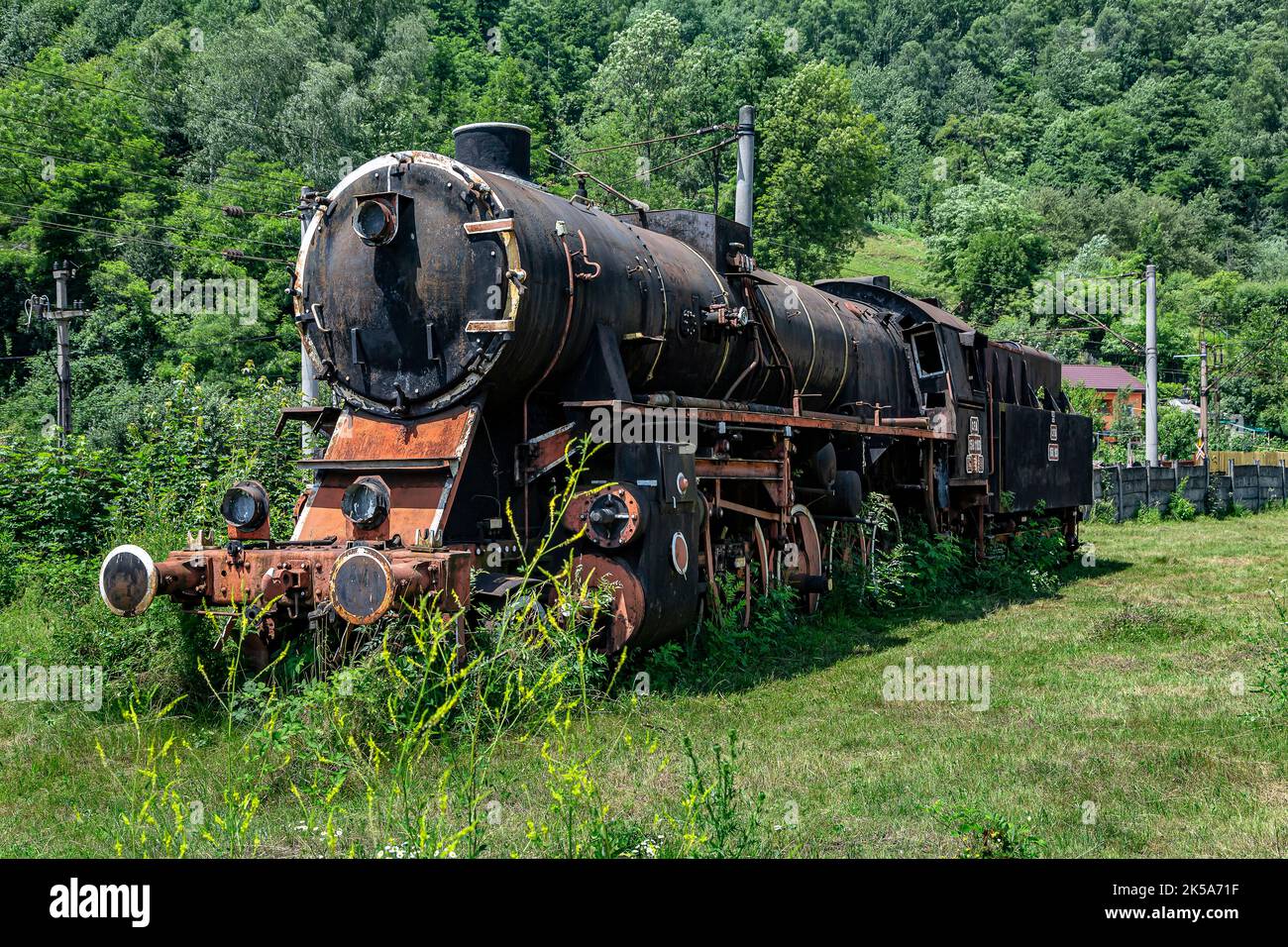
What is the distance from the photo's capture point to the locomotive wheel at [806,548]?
11867 mm

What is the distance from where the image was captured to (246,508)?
7996 millimetres

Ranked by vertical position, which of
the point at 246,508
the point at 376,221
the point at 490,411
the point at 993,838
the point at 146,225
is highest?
the point at 146,225

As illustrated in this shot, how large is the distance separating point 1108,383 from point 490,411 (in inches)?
2423

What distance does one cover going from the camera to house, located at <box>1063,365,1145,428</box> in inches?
2454

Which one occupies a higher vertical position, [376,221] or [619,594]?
[376,221]

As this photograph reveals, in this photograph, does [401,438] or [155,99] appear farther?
[155,99]

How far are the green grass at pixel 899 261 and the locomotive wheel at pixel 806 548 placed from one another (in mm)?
63500

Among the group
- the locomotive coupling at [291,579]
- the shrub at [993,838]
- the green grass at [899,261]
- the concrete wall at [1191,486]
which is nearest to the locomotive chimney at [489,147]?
the locomotive coupling at [291,579]

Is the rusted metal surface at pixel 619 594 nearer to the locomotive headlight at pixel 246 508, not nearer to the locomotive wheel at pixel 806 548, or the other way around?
the locomotive headlight at pixel 246 508

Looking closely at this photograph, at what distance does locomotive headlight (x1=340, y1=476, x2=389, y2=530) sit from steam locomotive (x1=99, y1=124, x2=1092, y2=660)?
0.02 meters

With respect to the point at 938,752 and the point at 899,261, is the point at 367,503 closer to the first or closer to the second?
the point at 938,752

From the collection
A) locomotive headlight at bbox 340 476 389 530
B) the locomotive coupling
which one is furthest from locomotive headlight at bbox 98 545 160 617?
locomotive headlight at bbox 340 476 389 530

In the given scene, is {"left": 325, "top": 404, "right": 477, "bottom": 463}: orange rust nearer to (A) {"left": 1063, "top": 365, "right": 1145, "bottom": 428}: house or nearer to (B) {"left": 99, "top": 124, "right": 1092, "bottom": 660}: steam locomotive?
(B) {"left": 99, "top": 124, "right": 1092, "bottom": 660}: steam locomotive

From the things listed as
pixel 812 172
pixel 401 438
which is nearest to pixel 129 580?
pixel 401 438
